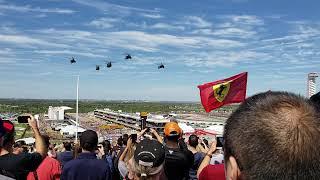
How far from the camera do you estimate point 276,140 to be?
4.75 ft

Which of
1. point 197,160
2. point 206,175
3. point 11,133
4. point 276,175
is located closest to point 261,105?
point 276,175

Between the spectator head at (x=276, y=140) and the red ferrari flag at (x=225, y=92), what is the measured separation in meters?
7.53

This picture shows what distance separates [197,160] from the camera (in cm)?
584

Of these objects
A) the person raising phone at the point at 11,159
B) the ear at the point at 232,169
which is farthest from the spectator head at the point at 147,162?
the ear at the point at 232,169

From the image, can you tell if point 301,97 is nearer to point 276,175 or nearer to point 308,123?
point 308,123

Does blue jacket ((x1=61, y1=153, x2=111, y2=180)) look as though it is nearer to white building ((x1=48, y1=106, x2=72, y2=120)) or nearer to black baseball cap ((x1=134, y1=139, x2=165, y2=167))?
black baseball cap ((x1=134, y1=139, x2=165, y2=167))

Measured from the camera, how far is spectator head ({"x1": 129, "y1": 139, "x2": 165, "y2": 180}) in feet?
10.2

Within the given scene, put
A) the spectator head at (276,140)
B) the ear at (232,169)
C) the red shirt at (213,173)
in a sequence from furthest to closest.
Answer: the red shirt at (213,173) < the ear at (232,169) < the spectator head at (276,140)

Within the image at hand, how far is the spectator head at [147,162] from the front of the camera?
3.12 metres

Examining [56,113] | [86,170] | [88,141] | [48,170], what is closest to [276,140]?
[86,170]

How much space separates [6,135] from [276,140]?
321 cm

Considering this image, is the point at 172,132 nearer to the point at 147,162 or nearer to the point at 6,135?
the point at 6,135

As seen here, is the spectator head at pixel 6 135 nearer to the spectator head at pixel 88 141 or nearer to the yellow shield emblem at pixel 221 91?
the spectator head at pixel 88 141

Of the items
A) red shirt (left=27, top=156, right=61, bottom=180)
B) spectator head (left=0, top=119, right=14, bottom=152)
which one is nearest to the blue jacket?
red shirt (left=27, top=156, right=61, bottom=180)
